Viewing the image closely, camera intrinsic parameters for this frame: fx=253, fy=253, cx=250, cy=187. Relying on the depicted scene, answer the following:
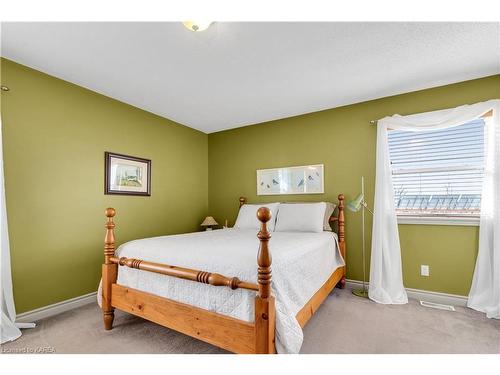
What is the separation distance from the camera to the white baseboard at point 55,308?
2273 mm

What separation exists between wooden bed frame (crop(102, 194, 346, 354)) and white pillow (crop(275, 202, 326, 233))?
79cm

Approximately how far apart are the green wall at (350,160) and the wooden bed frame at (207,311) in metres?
1.32

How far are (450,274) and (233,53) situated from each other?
3138mm

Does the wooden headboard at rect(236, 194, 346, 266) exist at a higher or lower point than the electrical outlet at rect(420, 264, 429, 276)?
higher

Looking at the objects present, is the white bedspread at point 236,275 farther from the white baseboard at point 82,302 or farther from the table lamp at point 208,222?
the table lamp at point 208,222

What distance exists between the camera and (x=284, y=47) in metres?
2.06

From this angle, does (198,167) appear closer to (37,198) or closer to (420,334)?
(37,198)

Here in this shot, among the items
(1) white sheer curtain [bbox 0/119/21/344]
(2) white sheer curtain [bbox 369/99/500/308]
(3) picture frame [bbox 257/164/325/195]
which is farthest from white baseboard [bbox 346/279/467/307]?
(1) white sheer curtain [bbox 0/119/21/344]

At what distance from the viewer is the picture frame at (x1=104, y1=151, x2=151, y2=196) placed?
9.77 feet

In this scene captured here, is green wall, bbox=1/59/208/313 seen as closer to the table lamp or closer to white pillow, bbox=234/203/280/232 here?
the table lamp

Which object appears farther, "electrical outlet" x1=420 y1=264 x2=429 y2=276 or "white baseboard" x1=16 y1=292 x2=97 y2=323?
"electrical outlet" x1=420 y1=264 x2=429 y2=276

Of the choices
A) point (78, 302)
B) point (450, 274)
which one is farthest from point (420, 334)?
point (78, 302)

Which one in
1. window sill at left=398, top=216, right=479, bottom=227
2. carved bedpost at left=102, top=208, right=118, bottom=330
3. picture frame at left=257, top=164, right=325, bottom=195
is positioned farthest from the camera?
picture frame at left=257, top=164, right=325, bottom=195

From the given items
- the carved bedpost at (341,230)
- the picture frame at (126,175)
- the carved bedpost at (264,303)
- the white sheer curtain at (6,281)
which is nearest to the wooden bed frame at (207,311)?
the carved bedpost at (264,303)
